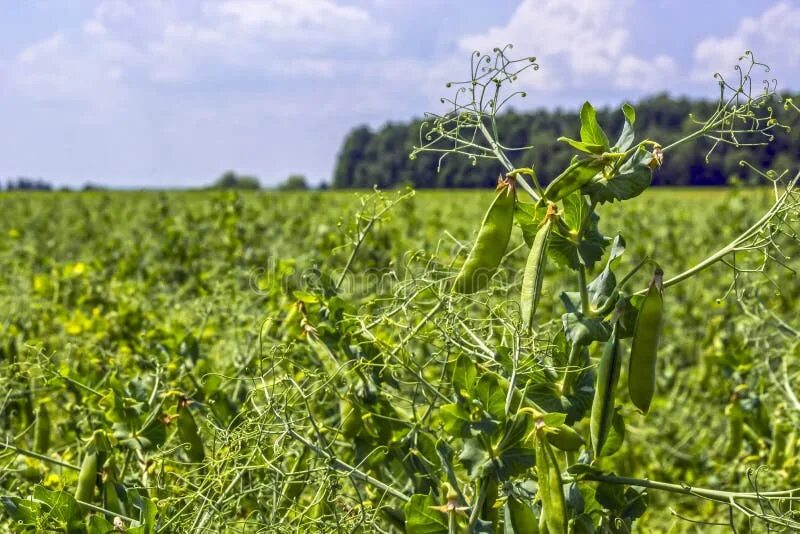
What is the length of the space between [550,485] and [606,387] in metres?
0.17

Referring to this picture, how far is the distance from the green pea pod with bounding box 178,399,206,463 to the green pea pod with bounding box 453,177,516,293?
2.18ft

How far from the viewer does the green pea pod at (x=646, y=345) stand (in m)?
1.14

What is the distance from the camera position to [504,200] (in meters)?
1.22

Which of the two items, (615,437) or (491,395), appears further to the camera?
(615,437)

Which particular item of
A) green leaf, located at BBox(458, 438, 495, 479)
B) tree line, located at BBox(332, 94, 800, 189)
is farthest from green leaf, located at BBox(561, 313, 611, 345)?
tree line, located at BBox(332, 94, 800, 189)

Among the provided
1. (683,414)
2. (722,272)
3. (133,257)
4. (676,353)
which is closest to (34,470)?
(683,414)

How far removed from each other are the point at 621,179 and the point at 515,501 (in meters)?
0.48

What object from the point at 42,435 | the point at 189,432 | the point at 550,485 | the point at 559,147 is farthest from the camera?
the point at 559,147

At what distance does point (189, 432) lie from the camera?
5.35 feet

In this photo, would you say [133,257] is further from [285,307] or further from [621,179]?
[621,179]

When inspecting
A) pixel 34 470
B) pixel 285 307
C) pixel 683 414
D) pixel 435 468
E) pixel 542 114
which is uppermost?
pixel 542 114

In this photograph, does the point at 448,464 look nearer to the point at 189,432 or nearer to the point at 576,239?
the point at 576,239

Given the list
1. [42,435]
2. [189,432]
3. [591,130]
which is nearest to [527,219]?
[591,130]

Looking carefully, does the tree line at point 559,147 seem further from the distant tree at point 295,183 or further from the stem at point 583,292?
the stem at point 583,292
